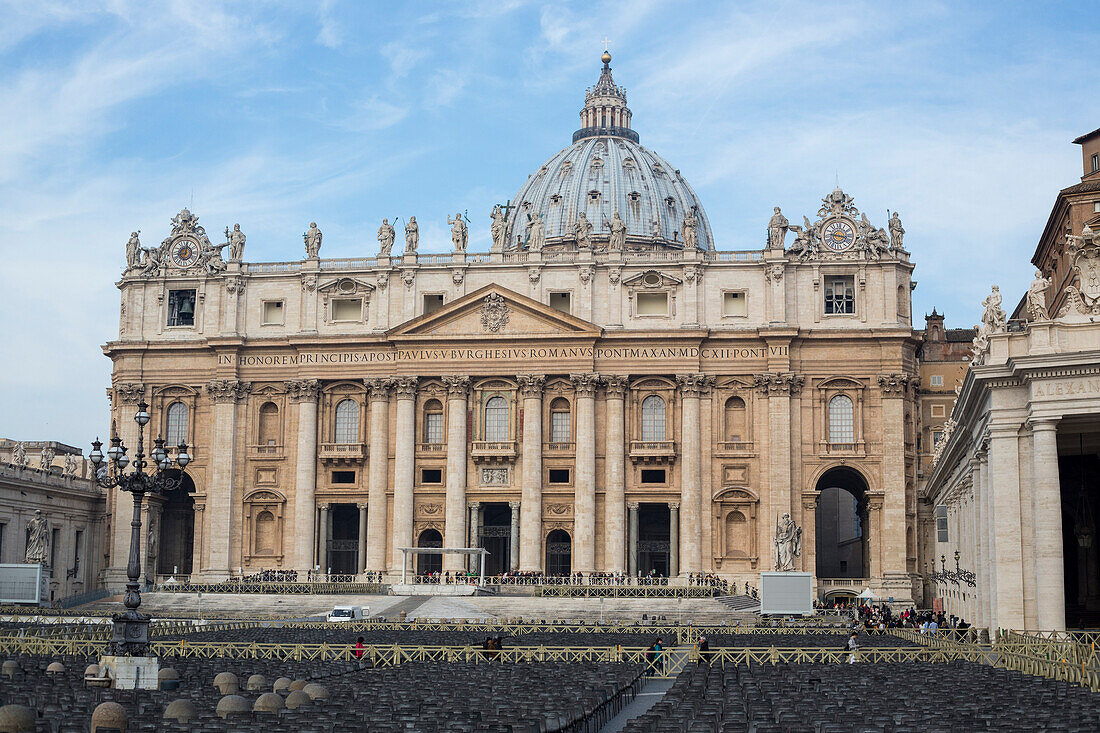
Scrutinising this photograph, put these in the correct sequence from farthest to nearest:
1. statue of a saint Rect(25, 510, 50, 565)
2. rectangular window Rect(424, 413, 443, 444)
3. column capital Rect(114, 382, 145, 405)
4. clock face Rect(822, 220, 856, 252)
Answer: column capital Rect(114, 382, 145, 405) < rectangular window Rect(424, 413, 443, 444) < clock face Rect(822, 220, 856, 252) < statue of a saint Rect(25, 510, 50, 565)

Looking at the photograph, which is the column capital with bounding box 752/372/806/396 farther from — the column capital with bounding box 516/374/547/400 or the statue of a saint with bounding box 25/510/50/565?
the statue of a saint with bounding box 25/510/50/565

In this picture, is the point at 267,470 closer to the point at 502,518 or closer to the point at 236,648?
the point at 502,518

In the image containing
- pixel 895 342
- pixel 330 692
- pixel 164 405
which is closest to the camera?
pixel 330 692

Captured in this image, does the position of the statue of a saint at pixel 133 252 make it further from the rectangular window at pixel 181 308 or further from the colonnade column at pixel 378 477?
the colonnade column at pixel 378 477

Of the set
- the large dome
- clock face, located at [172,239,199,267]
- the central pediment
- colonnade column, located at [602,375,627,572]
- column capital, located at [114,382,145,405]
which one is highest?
the large dome

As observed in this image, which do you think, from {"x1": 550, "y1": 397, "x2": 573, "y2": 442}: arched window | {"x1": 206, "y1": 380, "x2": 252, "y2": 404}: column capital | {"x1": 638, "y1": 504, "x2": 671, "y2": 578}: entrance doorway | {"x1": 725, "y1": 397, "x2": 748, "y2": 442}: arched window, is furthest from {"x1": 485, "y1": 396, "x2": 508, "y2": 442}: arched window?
{"x1": 206, "y1": 380, "x2": 252, "y2": 404}: column capital

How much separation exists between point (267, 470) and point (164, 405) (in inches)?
347

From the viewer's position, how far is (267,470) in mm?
89375

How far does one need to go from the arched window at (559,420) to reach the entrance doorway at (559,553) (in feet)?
20.1

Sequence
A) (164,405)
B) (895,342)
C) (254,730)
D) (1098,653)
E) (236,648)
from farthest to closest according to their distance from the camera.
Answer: (164,405) → (895,342) → (236,648) → (1098,653) → (254,730)

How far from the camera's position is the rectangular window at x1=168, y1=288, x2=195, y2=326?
92.0m

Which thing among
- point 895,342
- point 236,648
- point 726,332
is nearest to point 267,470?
point 726,332

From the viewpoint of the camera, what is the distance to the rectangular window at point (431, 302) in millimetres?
88500

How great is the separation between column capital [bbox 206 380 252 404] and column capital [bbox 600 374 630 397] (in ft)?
80.2
